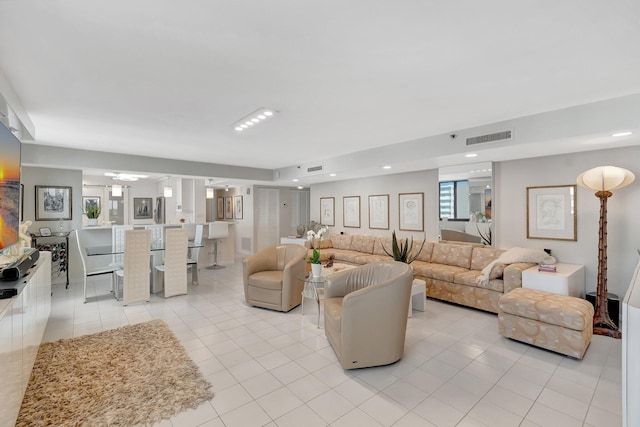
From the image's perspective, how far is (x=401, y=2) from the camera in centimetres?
147

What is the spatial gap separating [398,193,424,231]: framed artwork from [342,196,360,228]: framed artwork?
1.20 metres

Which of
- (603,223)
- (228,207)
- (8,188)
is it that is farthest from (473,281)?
(228,207)

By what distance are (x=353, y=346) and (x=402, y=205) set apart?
3989 mm

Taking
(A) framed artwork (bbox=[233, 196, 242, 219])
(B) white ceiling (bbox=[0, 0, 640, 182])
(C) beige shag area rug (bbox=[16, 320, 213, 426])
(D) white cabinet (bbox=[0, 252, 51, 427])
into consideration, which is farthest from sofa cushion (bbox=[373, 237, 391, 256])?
(D) white cabinet (bbox=[0, 252, 51, 427])

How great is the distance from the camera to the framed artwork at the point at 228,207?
10.1 metres

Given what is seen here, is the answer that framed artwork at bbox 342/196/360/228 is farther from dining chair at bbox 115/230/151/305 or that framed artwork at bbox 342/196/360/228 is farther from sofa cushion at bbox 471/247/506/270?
dining chair at bbox 115/230/151/305

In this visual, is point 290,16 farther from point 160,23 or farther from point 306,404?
point 306,404

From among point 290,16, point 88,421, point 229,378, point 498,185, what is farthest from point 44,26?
point 498,185

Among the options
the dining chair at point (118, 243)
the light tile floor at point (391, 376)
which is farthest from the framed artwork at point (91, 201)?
the light tile floor at point (391, 376)

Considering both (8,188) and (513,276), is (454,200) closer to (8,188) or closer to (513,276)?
(513,276)

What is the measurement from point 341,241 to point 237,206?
4262 mm

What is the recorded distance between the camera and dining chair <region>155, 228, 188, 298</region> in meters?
4.73

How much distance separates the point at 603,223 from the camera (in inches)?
134

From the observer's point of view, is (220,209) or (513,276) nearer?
(513,276)
